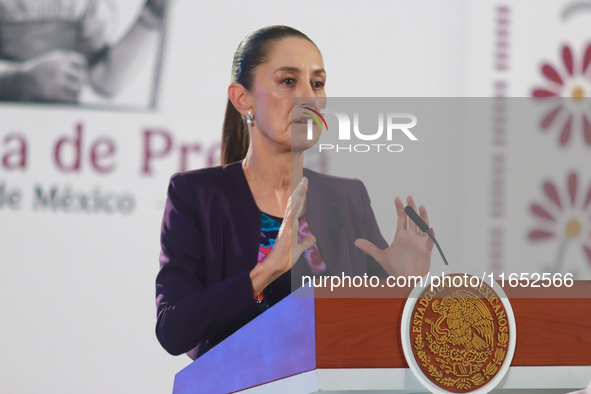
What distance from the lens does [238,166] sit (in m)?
1.64

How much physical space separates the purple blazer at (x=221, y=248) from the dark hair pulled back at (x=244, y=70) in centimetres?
13

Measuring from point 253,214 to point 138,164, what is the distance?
1405 mm

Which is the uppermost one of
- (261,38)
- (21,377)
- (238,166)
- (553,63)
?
(553,63)

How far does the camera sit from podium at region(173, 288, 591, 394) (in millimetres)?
763

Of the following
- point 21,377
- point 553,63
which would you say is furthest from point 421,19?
point 21,377

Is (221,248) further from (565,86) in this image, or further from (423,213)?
(565,86)

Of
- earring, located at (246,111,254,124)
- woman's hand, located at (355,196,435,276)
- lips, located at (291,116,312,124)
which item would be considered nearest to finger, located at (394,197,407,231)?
woman's hand, located at (355,196,435,276)

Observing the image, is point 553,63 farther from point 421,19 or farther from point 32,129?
point 32,129

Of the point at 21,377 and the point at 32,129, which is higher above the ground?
the point at 32,129

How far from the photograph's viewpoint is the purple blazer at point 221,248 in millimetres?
1259

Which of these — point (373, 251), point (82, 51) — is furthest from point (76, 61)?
point (373, 251)

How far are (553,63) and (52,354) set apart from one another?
2.68 meters

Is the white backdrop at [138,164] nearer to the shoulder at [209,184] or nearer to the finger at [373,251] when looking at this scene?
the shoulder at [209,184]

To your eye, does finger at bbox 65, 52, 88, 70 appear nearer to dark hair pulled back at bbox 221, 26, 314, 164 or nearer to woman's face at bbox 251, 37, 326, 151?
dark hair pulled back at bbox 221, 26, 314, 164
